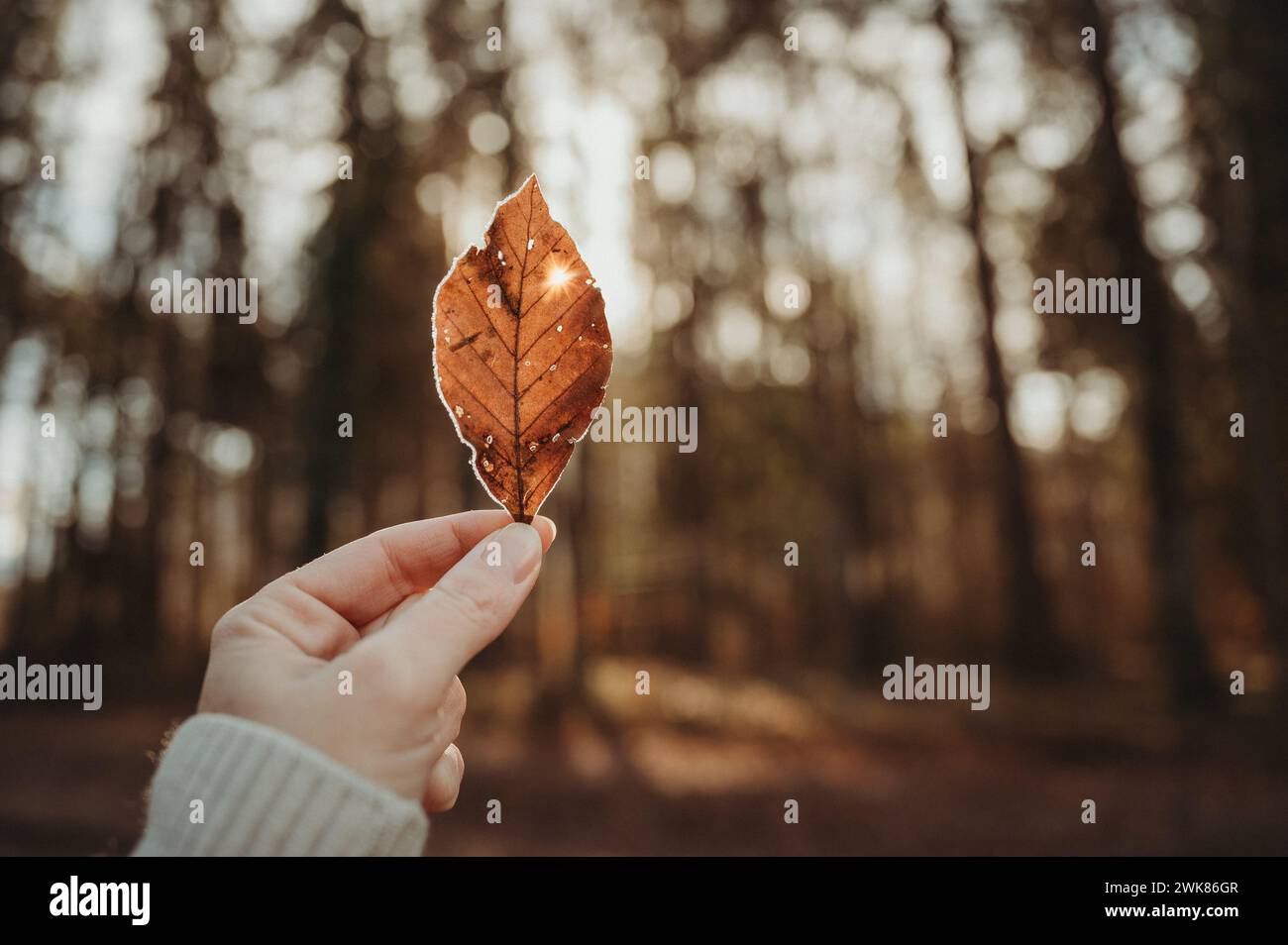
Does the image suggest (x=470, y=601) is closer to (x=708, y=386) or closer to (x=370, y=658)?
(x=370, y=658)

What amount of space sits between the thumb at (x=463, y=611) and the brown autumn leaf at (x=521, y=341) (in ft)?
0.83

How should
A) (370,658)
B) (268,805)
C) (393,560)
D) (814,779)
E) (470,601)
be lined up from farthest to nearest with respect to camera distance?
(814,779), (393,560), (470,601), (370,658), (268,805)

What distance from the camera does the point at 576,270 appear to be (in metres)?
1.50

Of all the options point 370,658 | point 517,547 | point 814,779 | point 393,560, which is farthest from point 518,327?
point 814,779

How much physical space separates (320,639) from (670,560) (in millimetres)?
28020

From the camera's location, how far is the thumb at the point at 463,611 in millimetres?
1597

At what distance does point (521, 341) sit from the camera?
1.51m

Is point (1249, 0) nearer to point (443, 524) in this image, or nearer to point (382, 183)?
point (382, 183)

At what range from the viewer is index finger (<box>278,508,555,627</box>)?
6.43ft

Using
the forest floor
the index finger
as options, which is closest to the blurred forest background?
the forest floor

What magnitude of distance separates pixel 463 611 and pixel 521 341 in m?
0.54

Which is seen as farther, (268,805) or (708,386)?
(708,386)

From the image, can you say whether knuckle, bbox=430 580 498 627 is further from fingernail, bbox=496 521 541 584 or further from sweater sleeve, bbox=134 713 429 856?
sweater sleeve, bbox=134 713 429 856
